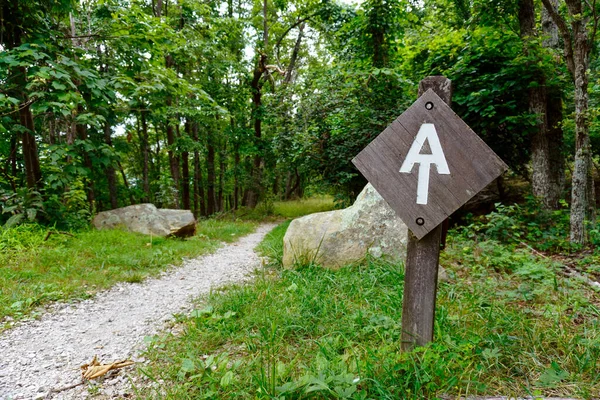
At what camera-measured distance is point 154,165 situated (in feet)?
69.5

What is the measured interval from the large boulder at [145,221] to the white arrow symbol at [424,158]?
6.91 meters

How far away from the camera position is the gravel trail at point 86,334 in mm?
2133

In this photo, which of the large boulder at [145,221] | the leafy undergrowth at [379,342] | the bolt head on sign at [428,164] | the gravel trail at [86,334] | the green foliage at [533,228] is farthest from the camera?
the large boulder at [145,221]

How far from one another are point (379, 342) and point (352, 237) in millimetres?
2085

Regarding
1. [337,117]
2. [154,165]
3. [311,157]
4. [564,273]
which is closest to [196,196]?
[154,165]

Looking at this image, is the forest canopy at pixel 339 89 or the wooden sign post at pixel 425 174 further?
the forest canopy at pixel 339 89

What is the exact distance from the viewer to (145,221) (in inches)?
290

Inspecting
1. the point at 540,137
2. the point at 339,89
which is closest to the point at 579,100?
the point at 540,137

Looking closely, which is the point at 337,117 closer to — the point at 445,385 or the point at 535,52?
the point at 535,52

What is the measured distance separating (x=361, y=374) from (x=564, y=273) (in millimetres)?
3339

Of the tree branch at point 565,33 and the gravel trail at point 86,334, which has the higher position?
the tree branch at point 565,33

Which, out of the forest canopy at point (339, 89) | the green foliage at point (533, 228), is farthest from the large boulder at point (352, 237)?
the forest canopy at point (339, 89)

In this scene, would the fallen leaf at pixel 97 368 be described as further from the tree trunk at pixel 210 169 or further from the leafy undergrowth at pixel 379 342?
the tree trunk at pixel 210 169

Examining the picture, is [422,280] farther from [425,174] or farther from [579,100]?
[579,100]
